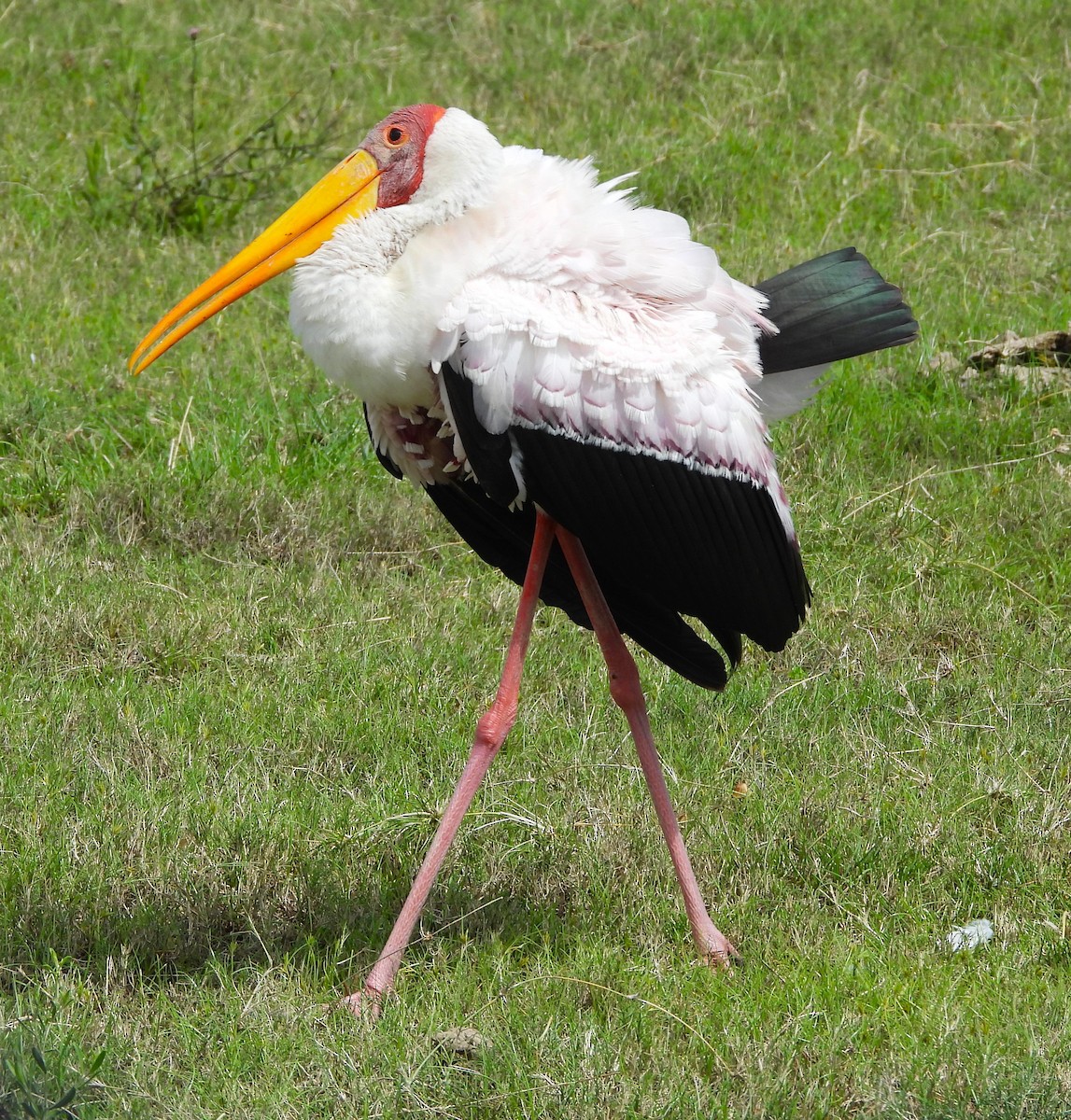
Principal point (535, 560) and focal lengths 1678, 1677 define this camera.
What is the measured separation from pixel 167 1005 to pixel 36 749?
105 centimetres

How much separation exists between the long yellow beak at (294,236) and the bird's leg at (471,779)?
696mm

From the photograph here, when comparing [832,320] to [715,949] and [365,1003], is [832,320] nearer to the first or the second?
[715,949]

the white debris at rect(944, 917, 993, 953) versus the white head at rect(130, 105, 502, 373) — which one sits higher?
the white head at rect(130, 105, 502, 373)

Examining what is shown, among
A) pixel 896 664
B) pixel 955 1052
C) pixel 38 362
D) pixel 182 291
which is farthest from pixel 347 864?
pixel 182 291

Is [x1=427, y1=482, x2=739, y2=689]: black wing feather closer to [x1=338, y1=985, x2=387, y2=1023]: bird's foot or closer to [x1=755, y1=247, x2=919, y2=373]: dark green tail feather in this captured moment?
[x1=755, y1=247, x2=919, y2=373]: dark green tail feather

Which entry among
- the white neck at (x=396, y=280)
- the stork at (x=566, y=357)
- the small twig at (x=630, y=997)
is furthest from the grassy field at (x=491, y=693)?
the white neck at (x=396, y=280)

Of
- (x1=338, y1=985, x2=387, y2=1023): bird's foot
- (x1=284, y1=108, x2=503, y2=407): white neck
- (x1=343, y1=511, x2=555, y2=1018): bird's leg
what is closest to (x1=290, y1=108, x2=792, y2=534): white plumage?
(x1=284, y1=108, x2=503, y2=407): white neck

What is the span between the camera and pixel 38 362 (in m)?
5.71

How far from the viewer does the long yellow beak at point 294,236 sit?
3225mm

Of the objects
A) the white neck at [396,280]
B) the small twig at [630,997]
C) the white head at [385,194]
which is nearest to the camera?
the small twig at [630,997]

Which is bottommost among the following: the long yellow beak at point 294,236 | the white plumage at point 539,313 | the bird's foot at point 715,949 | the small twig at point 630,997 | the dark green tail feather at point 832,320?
the bird's foot at point 715,949

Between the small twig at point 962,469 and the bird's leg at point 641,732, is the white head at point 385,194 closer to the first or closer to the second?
the bird's leg at point 641,732

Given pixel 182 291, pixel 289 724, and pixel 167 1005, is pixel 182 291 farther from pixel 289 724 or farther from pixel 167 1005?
pixel 167 1005

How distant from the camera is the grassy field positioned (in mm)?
2936
